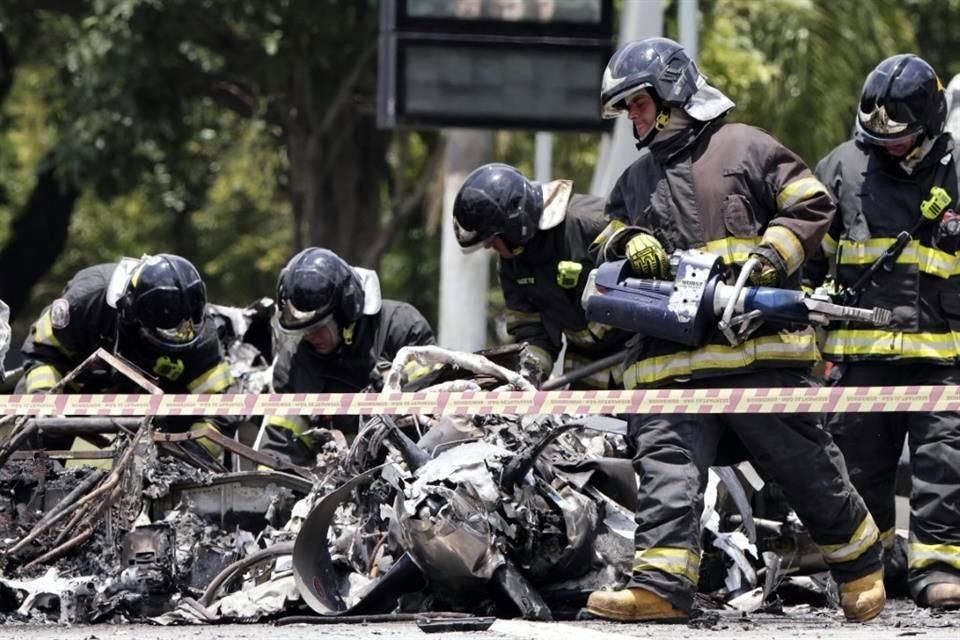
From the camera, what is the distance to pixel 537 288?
8.66 metres

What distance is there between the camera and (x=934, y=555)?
23.2 feet

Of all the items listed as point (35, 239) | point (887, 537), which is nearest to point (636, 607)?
point (887, 537)

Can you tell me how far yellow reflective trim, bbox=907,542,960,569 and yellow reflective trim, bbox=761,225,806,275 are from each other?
1115mm

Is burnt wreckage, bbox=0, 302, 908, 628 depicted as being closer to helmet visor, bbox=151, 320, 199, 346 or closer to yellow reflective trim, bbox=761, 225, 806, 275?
helmet visor, bbox=151, 320, 199, 346

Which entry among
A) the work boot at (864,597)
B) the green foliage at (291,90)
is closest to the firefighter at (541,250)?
the work boot at (864,597)

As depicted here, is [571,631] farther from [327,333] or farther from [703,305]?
[327,333]

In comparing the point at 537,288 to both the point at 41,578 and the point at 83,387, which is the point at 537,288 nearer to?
the point at 83,387

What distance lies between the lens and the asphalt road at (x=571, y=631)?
6.34 metres

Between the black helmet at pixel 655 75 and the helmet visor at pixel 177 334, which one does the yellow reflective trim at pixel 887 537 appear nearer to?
the black helmet at pixel 655 75

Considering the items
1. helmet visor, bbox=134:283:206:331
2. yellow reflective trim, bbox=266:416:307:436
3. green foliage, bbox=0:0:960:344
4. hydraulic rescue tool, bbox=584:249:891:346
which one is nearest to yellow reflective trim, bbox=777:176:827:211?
hydraulic rescue tool, bbox=584:249:891:346

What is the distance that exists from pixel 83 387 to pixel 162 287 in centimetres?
59

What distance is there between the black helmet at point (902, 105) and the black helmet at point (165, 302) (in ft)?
9.46

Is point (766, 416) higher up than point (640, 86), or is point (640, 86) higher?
point (640, 86)

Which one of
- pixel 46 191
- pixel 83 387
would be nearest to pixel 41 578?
pixel 83 387
